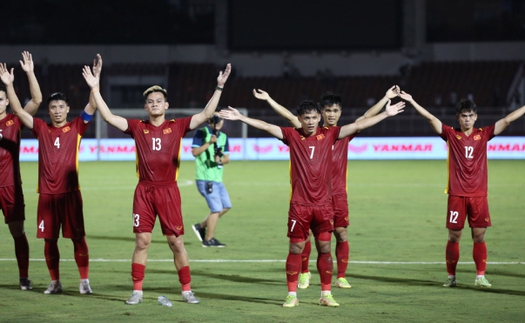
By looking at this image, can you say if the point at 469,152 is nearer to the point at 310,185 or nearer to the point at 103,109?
the point at 310,185

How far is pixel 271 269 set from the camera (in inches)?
423

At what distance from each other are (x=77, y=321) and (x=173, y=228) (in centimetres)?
138

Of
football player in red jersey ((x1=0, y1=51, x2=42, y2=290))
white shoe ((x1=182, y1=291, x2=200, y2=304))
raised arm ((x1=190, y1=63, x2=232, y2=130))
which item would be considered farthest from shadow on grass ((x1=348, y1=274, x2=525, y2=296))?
football player in red jersey ((x1=0, y1=51, x2=42, y2=290))

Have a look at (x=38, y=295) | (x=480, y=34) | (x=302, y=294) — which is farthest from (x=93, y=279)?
(x=480, y=34)

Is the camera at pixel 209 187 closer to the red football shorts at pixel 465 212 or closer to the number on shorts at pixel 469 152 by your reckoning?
the red football shorts at pixel 465 212

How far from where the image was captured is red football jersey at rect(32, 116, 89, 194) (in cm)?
A: 894

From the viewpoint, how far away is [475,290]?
9250 mm

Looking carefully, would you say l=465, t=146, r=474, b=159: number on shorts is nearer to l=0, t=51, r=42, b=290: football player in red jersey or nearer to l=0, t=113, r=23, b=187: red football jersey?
l=0, t=51, r=42, b=290: football player in red jersey

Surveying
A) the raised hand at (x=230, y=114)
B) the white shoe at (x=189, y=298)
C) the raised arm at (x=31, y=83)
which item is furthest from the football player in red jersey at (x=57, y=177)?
the raised hand at (x=230, y=114)

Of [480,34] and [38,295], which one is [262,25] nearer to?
[480,34]

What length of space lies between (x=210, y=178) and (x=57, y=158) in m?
4.40

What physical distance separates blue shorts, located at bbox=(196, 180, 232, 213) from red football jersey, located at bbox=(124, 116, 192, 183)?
4.44 meters

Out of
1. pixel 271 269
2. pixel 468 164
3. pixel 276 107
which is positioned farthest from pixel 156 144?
pixel 468 164

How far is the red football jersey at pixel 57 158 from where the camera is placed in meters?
8.94
